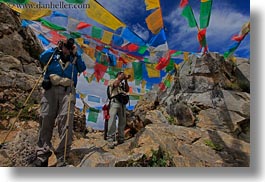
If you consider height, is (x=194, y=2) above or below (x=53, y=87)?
above

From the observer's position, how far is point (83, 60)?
3.54 m

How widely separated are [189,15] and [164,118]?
3.99 ft

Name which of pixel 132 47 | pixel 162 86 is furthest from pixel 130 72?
pixel 162 86

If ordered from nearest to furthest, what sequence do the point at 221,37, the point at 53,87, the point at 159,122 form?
the point at 53,87
the point at 221,37
the point at 159,122

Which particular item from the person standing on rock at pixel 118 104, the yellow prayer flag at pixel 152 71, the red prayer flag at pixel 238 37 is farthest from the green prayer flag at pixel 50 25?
the red prayer flag at pixel 238 37

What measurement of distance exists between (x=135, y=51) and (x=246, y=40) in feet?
4.08

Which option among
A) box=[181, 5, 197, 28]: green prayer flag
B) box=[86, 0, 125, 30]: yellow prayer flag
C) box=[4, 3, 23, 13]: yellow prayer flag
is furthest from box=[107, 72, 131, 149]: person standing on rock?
box=[4, 3, 23, 13]: yellow prayer flag

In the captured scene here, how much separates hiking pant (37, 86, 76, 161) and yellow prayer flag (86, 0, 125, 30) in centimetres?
87

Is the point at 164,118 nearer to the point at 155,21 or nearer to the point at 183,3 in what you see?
the point at 155,21

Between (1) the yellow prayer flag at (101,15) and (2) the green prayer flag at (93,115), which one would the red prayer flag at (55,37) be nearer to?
(1) the yellow prayer flag at (101,15)

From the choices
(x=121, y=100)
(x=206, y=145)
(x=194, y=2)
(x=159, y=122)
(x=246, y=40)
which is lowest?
(x=206, y=145)

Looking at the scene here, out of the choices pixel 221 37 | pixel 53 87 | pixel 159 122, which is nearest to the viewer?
pixel 53 87

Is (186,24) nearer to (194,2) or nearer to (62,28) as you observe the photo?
(194,2)

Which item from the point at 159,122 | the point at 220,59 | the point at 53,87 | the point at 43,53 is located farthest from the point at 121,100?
the point at 220,59
